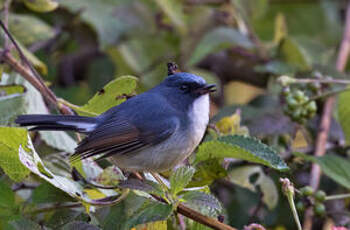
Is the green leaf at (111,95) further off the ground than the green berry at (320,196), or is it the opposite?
the green leaf at (111,95)

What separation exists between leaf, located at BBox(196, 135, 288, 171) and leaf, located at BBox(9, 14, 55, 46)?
5.58 feet

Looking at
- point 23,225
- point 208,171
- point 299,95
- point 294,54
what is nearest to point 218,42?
point 294,54

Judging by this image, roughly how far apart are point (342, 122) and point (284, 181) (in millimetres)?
1206

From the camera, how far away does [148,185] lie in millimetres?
2041

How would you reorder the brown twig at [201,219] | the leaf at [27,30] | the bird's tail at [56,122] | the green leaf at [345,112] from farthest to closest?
the leaf at [27,30]
the green leaf at [345,112]
the bird's tail at [56,122]
the brown twig at [201,219]

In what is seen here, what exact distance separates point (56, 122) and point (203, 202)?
89 centimetres

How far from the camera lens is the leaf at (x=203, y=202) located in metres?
1.94

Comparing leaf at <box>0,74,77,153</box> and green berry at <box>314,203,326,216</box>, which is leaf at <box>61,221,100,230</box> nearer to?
leaf at <box>0,74,77,153</box>

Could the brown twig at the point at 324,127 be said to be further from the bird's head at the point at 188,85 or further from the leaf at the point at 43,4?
the leaf at the point at 43,4

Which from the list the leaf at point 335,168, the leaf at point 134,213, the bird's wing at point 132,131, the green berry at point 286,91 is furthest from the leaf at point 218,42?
the leaf at point 134,213

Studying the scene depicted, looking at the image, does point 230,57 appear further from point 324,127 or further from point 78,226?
point 78,226

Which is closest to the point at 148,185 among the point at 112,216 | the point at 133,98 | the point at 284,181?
the point at 112,216

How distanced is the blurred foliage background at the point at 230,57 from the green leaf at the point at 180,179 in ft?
2.63

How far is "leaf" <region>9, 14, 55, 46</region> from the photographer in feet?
11.5
